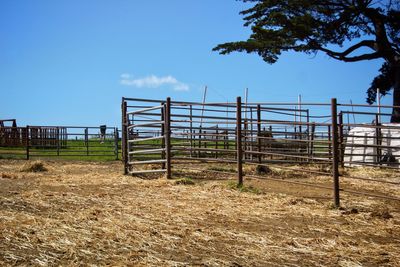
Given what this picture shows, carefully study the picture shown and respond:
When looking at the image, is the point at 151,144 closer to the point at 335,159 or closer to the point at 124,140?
the point at 124,140

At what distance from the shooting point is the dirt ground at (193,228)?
3.55 m

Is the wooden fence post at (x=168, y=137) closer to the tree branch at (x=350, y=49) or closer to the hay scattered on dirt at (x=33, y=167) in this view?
the hay scattered on dirt at (x=33, y=167)

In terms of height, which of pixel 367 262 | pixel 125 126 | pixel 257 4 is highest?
pixel 257 4

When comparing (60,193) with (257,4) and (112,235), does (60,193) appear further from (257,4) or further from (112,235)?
(257,4)

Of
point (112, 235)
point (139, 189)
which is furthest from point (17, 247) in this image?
point (139, 189)

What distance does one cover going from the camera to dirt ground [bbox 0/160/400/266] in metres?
3.55

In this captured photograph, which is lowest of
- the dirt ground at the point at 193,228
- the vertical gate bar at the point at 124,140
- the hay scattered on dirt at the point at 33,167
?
Result: the dirt ground at the point at 193,228

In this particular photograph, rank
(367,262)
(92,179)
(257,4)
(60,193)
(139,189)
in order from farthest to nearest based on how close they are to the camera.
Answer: (257,4) < (92,179) < (139,189) < (60,193) < (367,262)

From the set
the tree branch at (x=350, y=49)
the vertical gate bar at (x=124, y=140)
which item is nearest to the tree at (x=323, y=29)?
the tree branch at (x=350, y=49)

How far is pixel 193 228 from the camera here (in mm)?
4520

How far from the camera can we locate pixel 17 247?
374 cm

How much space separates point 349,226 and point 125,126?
7.70 meters

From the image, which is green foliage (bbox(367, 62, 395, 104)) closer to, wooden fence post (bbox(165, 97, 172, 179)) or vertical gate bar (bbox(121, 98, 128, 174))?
vertical gate bar (bbox(121, 98, 128, 174))

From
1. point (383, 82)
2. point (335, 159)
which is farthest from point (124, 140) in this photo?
point (383, 82)
